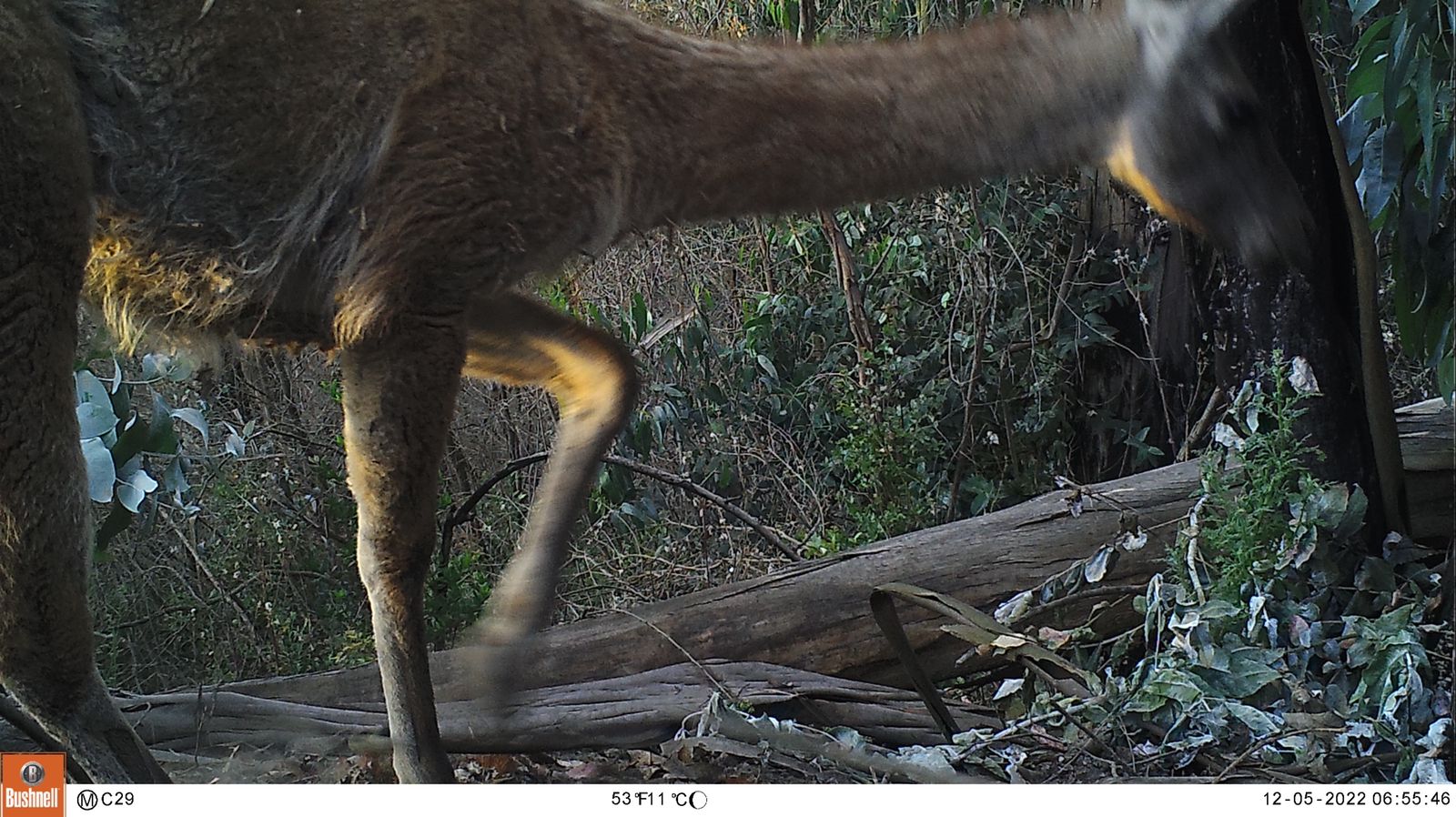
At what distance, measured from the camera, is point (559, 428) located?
9.23 feet

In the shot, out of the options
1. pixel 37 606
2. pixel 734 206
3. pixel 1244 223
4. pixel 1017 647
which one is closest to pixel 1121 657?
pixel 1017 647

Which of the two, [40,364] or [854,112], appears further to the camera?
[854,112]

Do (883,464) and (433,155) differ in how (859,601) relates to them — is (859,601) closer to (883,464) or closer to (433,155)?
(883,464)

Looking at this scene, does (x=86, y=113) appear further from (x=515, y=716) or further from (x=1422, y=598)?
(x=1422, y=598)

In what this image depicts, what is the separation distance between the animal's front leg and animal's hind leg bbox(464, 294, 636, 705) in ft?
0.79

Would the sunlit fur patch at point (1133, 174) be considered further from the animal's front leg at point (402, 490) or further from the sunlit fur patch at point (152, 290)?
the sunlit fur patch at point (152, 290)

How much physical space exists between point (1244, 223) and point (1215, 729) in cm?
Result: 89

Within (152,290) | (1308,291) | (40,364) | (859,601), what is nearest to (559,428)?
(859,601)

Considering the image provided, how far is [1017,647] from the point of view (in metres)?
2.40

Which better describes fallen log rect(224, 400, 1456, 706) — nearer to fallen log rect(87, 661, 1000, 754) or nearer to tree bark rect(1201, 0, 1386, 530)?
fallen log rect(87, 661, 1000, 754)

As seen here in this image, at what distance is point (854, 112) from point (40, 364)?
1341 mm

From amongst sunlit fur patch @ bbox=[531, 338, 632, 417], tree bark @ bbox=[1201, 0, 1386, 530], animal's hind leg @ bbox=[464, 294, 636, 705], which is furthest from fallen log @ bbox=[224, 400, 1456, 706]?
sunlit fur patch @ bbox=[531, 338, 632, 417]

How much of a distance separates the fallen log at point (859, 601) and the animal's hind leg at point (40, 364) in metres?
0.67
